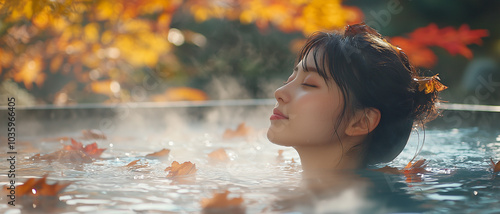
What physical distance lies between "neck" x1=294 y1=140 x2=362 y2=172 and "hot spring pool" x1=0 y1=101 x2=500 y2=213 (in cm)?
8

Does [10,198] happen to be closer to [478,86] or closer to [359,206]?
[359,206]

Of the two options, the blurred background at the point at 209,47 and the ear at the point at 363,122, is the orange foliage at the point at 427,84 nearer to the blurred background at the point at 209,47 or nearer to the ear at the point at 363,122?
the ear at the point at 363,122

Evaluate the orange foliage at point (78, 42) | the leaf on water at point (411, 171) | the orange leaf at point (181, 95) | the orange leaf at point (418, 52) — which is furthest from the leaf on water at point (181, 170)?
the orange leaf at point (181, 95)

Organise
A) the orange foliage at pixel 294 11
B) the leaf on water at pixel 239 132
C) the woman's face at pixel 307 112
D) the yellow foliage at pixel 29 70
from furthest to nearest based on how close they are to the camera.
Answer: the yellow foliage at pixel 29 70
the orange foliage at pixel 294 11
the leaf on water at pixel 239 132
the woman's face at pixel 307 112

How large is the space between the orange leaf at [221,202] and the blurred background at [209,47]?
4.54 m

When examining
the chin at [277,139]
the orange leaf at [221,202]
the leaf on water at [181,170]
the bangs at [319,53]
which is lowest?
the orange leaf at [221,202]

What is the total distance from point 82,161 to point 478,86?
6715mm

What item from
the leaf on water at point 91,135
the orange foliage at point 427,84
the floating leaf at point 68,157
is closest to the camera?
the orange foliage at point 427,84

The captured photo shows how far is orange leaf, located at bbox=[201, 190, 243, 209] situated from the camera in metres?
1.71

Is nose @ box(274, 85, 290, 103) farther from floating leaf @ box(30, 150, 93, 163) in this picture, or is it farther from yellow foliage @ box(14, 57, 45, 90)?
yellow foliage @ box(14, 57, 45, 90)

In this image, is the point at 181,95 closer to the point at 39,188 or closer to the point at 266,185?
the point at 266,185

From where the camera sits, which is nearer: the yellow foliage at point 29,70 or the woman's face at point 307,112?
the woman's face at point 307,112

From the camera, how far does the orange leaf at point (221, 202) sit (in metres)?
1.71

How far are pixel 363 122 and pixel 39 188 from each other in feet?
4.52
